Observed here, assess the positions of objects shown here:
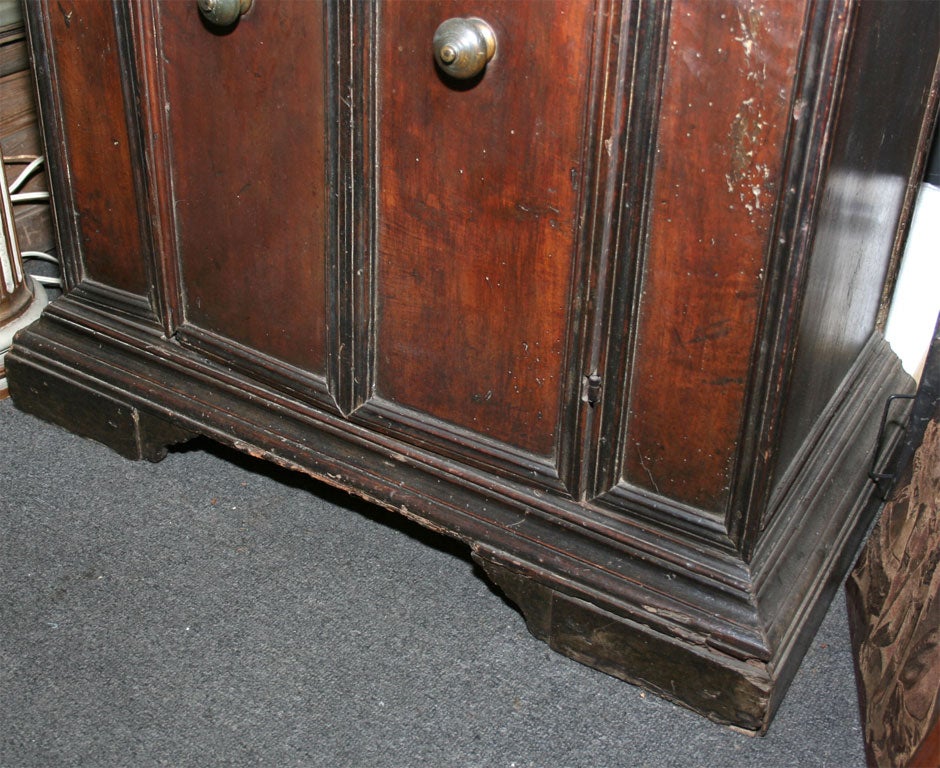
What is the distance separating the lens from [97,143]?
2127 mm

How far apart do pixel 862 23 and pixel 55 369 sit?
1.62m

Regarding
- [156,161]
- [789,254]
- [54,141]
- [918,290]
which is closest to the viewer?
[789,254]

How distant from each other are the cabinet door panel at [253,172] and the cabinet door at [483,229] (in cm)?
13

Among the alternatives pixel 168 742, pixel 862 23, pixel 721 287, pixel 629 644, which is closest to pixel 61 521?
pixel 168 742

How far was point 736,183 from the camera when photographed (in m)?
1.50

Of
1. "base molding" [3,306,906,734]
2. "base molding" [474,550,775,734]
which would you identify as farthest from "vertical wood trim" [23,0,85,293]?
"base molding" [474,550,775,734]

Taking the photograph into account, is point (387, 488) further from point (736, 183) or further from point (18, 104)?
point (18, 104)

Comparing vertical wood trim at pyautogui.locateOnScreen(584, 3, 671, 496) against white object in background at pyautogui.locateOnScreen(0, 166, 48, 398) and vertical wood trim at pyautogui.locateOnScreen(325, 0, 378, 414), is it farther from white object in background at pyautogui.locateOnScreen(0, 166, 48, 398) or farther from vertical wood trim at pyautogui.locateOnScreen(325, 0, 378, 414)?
white object in background at pyautogui.locateOnScreen(0, 166, 48, 398)

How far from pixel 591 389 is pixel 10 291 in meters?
1.39

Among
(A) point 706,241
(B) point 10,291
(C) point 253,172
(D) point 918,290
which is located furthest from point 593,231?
(B) point 10,291

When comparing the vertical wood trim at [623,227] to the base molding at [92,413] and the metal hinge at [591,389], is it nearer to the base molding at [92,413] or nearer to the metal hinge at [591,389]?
the metal hinge at [591,389]

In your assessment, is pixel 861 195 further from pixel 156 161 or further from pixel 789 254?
pixel 156 161

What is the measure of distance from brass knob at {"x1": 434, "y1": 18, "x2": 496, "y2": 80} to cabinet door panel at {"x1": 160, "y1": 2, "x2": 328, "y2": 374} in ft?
0.82

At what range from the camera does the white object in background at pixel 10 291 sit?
2441 mm
